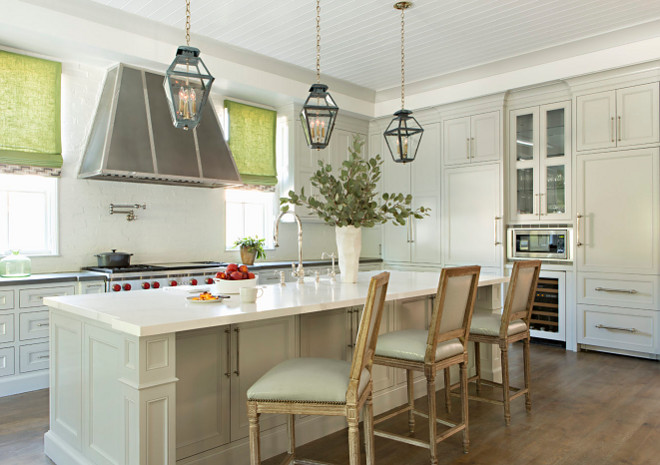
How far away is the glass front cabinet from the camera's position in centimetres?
509

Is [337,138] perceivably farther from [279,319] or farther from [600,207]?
[279,319]

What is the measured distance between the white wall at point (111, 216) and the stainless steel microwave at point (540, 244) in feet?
9.92

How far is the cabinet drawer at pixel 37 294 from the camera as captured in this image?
3723 mm

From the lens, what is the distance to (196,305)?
7.48 ft

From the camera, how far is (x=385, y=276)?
1.99m

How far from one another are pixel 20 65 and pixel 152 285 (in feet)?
6.82

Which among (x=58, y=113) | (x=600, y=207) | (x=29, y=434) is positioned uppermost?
(x=58, y=113)

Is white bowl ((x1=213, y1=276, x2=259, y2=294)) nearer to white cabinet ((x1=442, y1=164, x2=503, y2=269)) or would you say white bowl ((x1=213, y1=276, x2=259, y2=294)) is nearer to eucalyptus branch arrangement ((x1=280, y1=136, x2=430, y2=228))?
eucalyptus branch arrangement ((x1=280, y1=136, x2=430, y2=228))

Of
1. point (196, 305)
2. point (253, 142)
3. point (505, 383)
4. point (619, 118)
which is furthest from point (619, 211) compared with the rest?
point (196, 305)

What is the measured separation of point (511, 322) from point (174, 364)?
207 centimetres

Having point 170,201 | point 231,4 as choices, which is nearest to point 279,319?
point 231,4

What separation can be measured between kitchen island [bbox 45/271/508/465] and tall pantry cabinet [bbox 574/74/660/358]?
2.72 metres

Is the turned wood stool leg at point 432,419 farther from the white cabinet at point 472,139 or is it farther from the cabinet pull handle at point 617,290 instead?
the white cabinet at point 472,139

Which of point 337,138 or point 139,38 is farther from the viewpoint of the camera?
point 337,138
